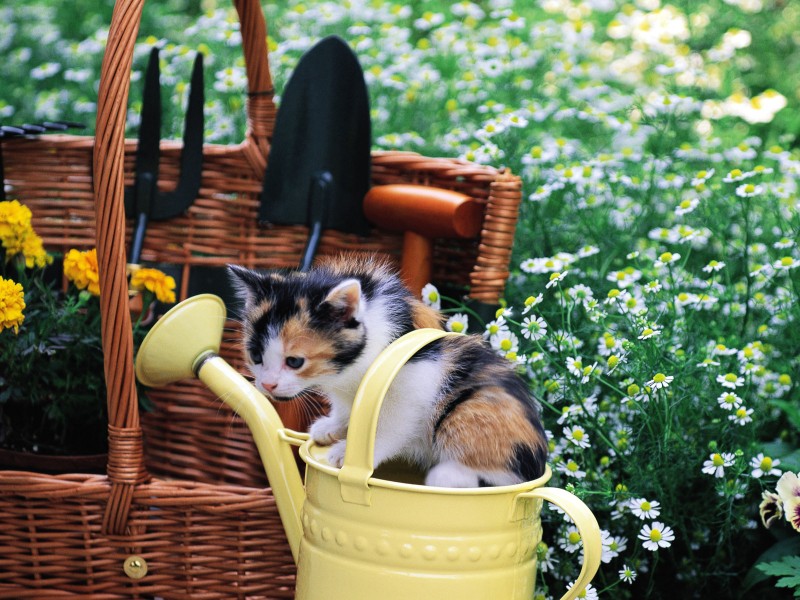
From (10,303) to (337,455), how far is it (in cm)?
53

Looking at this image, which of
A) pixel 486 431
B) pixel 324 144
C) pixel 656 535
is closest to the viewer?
Result: pixel 486 431

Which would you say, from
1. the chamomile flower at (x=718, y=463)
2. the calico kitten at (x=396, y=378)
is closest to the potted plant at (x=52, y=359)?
the calico kitten at (x=396, y=378)

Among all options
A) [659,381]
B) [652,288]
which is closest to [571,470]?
[659,381]

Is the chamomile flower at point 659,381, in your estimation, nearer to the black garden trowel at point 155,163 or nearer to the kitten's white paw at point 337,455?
the kitten's white paw at point 337,455

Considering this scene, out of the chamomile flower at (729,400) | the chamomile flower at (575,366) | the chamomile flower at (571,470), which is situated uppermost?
the chamomile flower at (575,366)

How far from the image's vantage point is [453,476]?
3.35 feet

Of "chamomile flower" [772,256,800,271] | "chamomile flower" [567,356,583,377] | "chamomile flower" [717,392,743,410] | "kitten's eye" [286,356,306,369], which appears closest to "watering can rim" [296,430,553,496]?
"kitten's eye" [286,356,306,369]

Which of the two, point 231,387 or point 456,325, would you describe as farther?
point 456,325

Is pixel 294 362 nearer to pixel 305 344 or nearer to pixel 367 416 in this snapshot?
pixel 305 344

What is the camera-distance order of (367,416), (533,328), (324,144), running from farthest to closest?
(324,144)
(533,328)
(367,416)

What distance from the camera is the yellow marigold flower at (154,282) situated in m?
1.48

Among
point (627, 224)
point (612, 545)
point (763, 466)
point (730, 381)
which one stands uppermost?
point (627, 224)

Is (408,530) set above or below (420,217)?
below

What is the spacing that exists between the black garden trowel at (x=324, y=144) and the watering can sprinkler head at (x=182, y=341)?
18.8 inches
